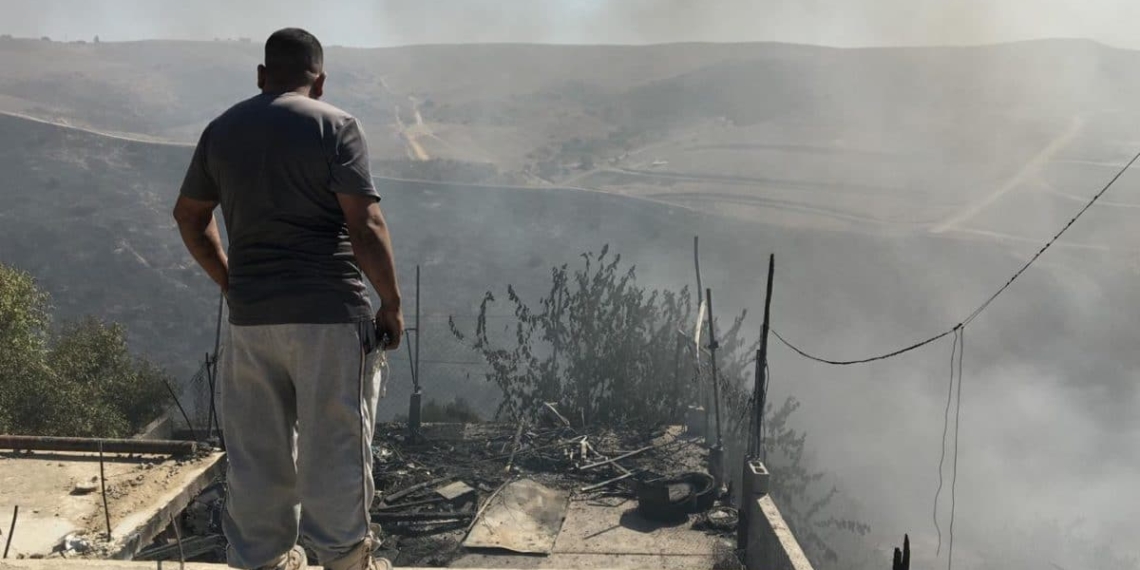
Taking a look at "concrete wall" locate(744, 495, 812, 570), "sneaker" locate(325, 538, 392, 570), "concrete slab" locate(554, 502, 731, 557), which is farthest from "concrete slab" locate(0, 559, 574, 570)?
"concrete slab" locate(554, 502, 731, 557)

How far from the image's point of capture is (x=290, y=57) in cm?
279

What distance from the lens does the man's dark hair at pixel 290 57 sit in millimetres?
2781

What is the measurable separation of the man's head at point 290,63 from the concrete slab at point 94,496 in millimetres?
3108

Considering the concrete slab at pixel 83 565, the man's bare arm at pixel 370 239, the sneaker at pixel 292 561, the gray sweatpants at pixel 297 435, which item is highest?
the man's bare arm at pixel 370 239

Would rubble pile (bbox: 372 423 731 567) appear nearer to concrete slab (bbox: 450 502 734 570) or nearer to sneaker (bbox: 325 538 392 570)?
concrete slab (bbox: 450 502 734 570)

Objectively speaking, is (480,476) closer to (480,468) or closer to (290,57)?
(480,468)

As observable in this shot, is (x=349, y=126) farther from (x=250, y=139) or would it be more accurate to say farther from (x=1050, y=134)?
(x=1050, y=134)

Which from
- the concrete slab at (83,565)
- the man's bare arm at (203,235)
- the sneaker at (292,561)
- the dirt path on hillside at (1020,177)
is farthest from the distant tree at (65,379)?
the dirt path on hillside at (1020,177)

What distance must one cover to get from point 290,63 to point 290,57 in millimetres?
17

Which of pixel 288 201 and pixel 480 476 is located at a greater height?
pixel 288 201

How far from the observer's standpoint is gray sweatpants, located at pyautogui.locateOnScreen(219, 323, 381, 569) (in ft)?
9.00

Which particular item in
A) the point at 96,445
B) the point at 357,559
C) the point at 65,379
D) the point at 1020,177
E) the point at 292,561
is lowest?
the point at 65,379

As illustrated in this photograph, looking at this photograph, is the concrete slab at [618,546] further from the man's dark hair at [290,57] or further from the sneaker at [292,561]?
the man's dark hair at [290,57]

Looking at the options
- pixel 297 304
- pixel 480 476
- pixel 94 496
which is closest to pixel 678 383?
pixel 480 476
